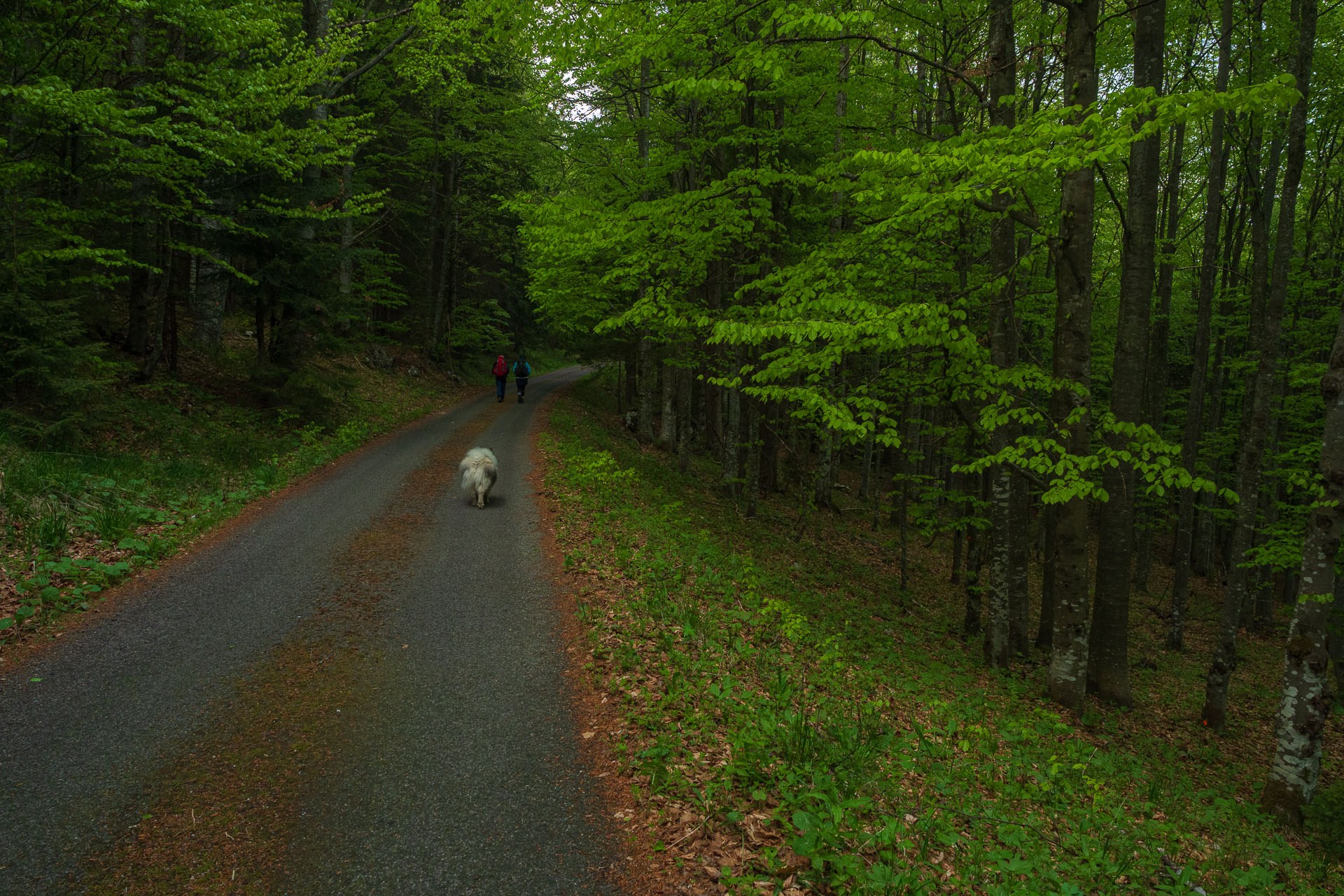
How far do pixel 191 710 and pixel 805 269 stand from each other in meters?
8.27

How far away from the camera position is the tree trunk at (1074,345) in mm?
7293

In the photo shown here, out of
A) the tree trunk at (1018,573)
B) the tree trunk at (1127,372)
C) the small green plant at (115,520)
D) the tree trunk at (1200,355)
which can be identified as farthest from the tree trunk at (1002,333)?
the small green plant at (115,520)

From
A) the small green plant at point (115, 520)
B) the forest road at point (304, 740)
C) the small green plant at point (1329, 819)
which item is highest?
the small green plant at point (115, 520)

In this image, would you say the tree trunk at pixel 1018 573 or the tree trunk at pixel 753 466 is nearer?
the tree trunk at pixel 1018 573

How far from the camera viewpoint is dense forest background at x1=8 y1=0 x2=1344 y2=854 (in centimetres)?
716

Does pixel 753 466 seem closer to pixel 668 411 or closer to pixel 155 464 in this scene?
pixel 668 411

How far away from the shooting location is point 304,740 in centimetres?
469

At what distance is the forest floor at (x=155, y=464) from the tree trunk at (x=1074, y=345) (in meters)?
11.4

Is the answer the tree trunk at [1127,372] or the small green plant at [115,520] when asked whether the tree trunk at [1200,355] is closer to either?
the tree trunk at [1127,372]

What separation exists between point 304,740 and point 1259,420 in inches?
526

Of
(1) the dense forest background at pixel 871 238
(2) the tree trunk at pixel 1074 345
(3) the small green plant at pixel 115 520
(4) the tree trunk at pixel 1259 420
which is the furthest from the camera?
(4) the tree trunk at pixel 1259 420

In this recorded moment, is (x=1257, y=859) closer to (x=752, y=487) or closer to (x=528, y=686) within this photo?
(x=528, y=686)

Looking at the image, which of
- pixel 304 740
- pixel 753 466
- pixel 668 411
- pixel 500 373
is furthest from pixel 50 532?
pixel 500 373

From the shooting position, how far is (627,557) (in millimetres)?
8578
